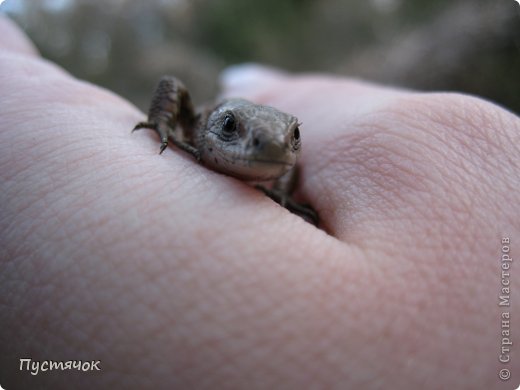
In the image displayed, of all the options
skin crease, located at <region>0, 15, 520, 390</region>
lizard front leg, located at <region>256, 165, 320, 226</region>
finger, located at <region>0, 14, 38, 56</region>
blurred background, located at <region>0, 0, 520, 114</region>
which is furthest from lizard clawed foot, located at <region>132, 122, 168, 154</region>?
blurred background, located at <region>0, 0, 520, 114</region>

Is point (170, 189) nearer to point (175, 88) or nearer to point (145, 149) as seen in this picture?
point (145, 149)

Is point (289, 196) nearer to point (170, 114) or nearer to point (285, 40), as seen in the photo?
point (170, 114)

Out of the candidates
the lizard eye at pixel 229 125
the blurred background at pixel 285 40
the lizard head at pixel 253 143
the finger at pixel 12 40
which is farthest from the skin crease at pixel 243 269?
the blurred background at pixel 285 40

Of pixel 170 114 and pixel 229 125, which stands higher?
pixel 229 125

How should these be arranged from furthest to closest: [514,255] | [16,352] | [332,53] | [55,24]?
[332,53] < [55,24] < [514,255] < [16,352]

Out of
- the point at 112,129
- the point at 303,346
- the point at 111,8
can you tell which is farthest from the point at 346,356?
the point at 111,8

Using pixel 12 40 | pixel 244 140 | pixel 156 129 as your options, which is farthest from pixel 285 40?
pixel 244 140

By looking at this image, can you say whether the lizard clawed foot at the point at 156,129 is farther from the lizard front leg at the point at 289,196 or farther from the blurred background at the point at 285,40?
the blurred background at the point at 285,40
